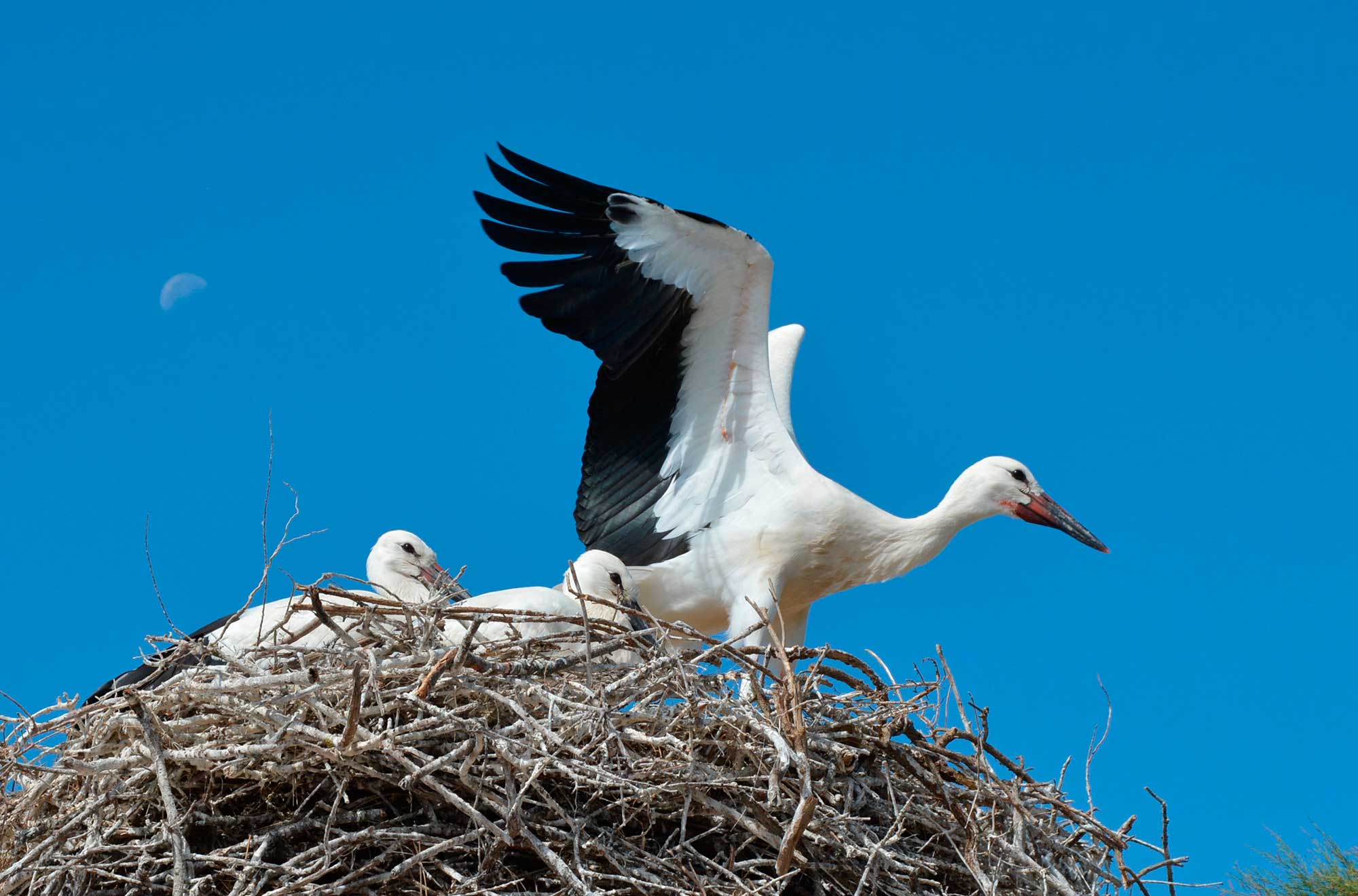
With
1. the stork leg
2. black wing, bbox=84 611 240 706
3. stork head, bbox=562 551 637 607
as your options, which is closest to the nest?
black wing, bbox=84 611 240 706

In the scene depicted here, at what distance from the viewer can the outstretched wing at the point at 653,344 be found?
5.80 metres

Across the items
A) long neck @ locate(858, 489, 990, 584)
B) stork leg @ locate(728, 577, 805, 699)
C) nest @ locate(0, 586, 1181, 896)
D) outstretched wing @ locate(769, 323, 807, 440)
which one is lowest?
nest @ locate(0, 586, 1181, 896)

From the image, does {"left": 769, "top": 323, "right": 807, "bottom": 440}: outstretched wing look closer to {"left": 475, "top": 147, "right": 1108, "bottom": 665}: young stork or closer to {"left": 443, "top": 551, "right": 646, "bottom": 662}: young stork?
{"left": 475, "top": 147, "right": 1108, "bottom": 665}: young stork

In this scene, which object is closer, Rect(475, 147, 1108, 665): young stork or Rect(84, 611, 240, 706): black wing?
Rect(84, 611, 240, 706): black wing

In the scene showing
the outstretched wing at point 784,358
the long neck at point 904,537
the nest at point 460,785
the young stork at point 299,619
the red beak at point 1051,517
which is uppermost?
the outstretched wing at point 784,358

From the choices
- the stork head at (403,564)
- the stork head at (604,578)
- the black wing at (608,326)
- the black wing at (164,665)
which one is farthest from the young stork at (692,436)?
the black wing at (164,665)

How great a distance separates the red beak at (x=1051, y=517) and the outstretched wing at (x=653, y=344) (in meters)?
0.99

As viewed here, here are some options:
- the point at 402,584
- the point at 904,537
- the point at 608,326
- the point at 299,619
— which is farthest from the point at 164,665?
the point at 904,537

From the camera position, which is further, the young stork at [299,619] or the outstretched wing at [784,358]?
the outstretched wing at [784,358]

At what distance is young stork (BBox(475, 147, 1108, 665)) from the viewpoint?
5828 millimetres

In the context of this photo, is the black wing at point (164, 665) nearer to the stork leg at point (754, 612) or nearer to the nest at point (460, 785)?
the nest at point (460, 785)

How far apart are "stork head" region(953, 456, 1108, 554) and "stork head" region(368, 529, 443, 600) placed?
216 cm

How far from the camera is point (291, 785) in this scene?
3439 mm

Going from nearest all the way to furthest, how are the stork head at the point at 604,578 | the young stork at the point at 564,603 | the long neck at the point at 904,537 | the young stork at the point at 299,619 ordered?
the young stork at the point at 299,619
the young stork at the point at 564,603
the stork head at the point at 604,578
the long neck at the point at 904,537
